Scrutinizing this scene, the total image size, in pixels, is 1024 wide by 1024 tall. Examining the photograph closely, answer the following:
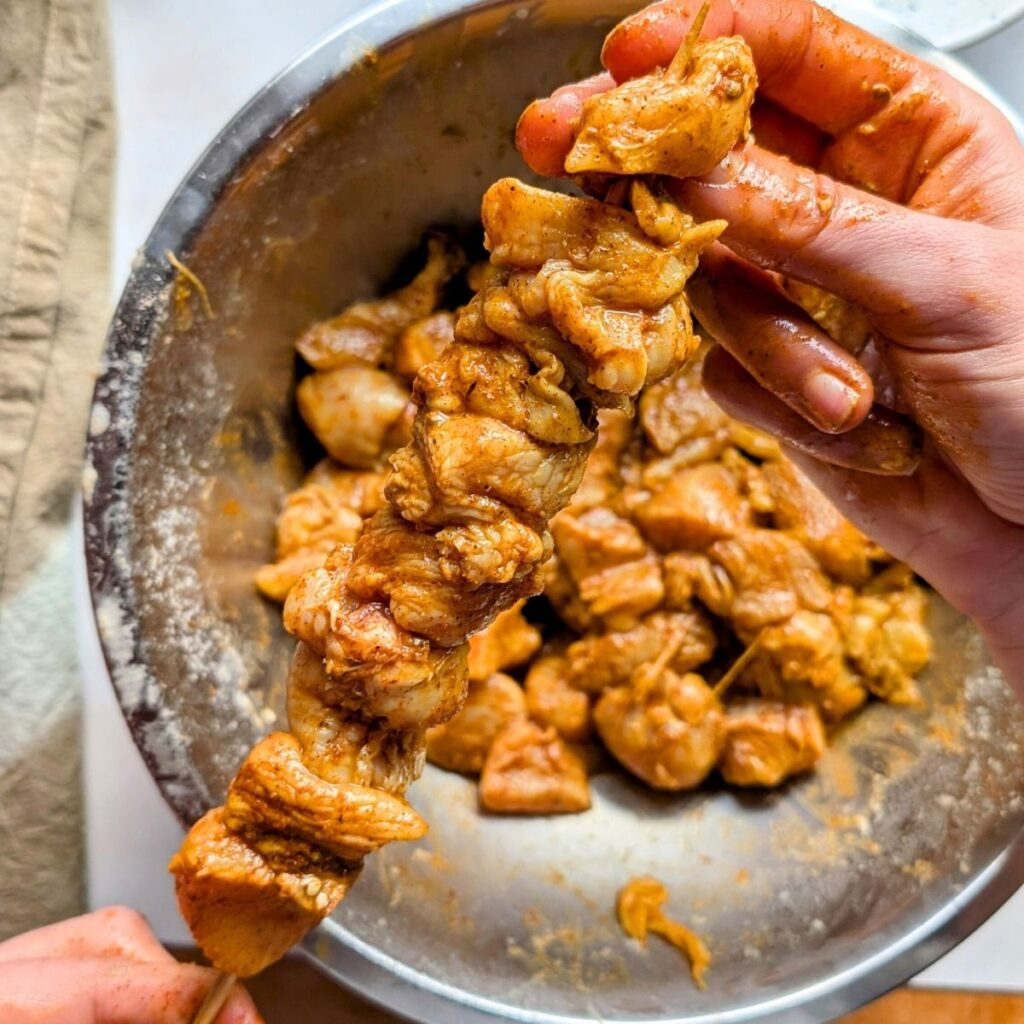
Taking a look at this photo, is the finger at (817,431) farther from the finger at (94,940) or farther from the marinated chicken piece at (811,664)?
the finger at (94,940)

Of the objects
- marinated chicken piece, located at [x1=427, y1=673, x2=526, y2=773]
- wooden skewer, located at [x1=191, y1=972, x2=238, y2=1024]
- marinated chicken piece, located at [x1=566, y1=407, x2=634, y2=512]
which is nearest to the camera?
wooden skewer, located at [x1=191, y1=972, x2=238, y2=1024]

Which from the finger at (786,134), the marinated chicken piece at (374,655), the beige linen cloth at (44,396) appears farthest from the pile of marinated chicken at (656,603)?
the marinated chicken piece at (374,655)

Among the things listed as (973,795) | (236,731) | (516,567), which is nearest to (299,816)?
(516,567)

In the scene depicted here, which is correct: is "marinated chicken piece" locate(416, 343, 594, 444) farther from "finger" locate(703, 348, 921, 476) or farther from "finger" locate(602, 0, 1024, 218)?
"finger" locate(703, 348, 921, 476)

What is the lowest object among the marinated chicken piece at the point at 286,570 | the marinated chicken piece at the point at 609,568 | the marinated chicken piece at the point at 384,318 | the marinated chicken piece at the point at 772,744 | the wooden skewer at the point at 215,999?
the marinated chicken piece at the point at 772,744

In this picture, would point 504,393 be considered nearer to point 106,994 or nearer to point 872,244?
point 872,244

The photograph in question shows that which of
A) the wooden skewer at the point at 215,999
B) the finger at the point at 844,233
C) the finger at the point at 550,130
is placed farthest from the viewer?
the wooden skewer at the point at 215,999

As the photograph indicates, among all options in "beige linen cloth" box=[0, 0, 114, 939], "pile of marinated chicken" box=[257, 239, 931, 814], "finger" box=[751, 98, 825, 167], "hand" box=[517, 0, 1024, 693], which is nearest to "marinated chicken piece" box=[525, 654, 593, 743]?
"pile of marinated chicken" box=[257, 239, 931, 814]

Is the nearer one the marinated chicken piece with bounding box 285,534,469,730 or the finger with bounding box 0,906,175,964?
the marinated chicken piece with bounding box 285,534,469,730
